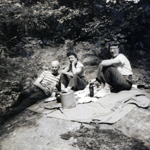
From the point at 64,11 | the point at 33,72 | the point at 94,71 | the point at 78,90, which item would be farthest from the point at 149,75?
the point at 64,11

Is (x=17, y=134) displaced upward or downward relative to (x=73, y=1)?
downward

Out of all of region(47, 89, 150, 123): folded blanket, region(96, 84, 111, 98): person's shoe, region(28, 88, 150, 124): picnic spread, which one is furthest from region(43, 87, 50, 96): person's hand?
region(96, 84, 111, 98): person's shoe

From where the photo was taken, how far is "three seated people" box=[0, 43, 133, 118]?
3.43 m

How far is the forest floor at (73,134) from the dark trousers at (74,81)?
1.04m

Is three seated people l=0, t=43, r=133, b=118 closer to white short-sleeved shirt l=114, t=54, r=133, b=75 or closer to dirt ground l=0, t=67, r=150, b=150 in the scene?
white short-sleeved shirt l=114, t=54, r=133, b=75

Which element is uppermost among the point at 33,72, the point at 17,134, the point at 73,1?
the point at 73,1

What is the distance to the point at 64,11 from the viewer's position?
8.62 m

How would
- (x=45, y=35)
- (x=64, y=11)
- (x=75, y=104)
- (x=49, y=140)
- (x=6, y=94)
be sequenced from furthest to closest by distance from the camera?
(x=45, y=35)
(x=64, y=11)
(x=6, y=94)
(x=75, y=104)
(x=49, y=140)

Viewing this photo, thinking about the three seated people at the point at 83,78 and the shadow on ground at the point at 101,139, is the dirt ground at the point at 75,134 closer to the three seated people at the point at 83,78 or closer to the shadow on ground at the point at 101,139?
the shadow on ground at the point at 101,139

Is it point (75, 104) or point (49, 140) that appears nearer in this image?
point (49, 140)

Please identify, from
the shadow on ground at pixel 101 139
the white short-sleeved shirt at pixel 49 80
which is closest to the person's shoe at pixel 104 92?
the shadow on ground at pixel 101 139

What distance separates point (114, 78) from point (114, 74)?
10 centimetres

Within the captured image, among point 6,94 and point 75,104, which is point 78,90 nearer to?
point 75,104

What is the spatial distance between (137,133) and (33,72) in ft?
16.3
